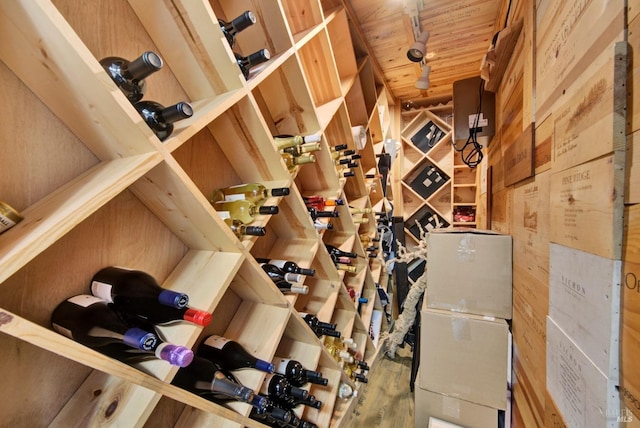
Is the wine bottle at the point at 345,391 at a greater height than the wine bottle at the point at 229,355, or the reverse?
the wine bottle at the point at 229,355

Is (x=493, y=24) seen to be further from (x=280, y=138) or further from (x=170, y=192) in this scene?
(x=170, y=192)

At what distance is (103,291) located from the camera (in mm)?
495

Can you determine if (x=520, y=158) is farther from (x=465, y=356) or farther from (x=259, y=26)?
(x=259, y=26)

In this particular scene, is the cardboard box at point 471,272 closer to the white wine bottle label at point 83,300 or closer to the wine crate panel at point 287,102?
the wine crate panel at point 287,102


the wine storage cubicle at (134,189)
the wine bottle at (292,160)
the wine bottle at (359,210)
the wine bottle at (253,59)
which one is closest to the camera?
the wine storage cubicle at (134,189)

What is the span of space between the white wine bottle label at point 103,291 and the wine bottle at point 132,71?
0.40 metres

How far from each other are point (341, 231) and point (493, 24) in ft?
5.24

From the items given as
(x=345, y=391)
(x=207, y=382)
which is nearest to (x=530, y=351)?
(x=345, y=391)

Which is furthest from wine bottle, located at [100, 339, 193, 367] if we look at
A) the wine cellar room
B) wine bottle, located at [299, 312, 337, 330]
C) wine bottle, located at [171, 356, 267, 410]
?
wine bottle, located at [299, 312, 337, 330]

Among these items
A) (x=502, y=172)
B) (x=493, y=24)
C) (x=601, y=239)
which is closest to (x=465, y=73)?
(x=493, y=24)

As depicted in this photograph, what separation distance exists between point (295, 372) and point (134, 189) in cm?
80

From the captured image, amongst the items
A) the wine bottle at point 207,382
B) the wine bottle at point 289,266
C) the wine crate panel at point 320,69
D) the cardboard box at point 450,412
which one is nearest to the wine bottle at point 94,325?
the wine bottle at point 207,382

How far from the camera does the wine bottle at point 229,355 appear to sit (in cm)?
72

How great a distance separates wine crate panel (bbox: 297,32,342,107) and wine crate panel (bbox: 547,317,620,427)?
1.32 meters
